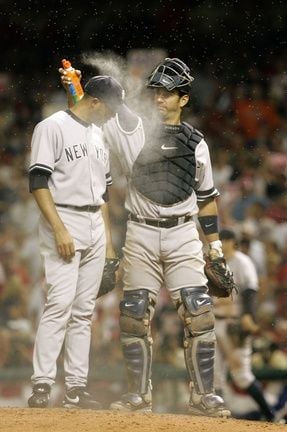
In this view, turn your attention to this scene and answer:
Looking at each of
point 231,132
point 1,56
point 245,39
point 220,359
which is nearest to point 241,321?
point 220,359

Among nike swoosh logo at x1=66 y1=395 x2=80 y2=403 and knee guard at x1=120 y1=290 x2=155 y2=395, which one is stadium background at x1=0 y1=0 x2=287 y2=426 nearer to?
knee guard at x1=120 y1=290 x2=155 y2=395

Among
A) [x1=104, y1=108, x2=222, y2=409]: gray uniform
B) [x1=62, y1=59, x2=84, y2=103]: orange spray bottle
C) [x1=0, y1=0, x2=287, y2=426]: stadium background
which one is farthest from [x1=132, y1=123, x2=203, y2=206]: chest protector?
[x1=0, y1=0, x2=287, y2=426]: stadium background

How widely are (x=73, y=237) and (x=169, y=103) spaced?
906 millimetres

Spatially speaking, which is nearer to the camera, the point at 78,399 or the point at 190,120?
the point at 78,399

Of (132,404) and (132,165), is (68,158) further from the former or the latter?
(132,404)

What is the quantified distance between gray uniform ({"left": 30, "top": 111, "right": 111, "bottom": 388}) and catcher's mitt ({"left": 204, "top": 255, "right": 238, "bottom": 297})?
2.02 feet

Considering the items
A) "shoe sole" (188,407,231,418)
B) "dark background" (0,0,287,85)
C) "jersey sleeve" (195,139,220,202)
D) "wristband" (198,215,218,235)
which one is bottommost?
"shoe sole" (188,407,231,418)

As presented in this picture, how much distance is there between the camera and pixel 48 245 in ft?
22.6

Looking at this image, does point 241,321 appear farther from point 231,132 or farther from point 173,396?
point 231,132

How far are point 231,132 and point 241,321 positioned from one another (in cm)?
370

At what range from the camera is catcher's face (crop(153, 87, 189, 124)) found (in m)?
7.03

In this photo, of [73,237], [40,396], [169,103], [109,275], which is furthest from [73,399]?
[169,103]

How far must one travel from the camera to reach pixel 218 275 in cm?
725

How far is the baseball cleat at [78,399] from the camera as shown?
22.9 feet
